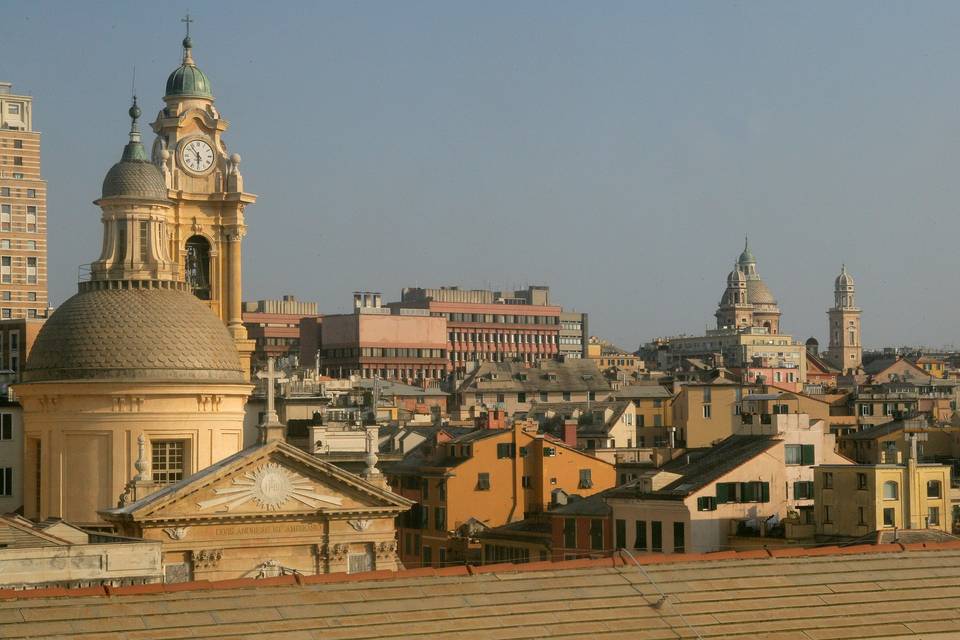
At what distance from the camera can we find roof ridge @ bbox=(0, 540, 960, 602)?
38.4 meters

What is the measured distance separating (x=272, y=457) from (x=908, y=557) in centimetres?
2783

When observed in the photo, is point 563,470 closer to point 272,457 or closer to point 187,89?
point 187,89

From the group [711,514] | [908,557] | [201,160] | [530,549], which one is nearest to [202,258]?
[201,160]

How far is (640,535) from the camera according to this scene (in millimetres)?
83375

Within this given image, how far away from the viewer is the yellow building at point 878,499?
266ft

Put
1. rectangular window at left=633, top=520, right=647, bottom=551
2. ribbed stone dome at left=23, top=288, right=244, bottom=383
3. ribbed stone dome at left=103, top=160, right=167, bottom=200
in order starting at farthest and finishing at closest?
ribbed stone dome at left=103, top=160, right=167, bottom=200
rectangular window at left=633, top=520, right=647, bottom=551
ribbed stone dome at left=23, top=288, right=244, bottom=383

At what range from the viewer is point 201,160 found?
10612cm

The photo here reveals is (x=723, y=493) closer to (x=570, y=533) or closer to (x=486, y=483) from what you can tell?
(x=570, y=533)

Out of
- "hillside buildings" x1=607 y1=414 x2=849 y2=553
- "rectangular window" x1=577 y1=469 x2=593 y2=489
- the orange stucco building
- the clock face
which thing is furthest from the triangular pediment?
the clock face

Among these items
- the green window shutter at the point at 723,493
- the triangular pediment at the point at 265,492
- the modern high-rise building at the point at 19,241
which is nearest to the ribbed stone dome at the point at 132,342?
the triangular pediment at the point at 265,492

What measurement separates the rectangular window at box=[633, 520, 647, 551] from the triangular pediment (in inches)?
547

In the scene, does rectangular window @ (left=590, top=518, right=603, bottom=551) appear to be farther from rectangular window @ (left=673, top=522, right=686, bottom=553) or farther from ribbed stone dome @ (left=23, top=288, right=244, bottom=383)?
ribbed stone dome @ (left=23, top=288, right=244, bottom=383)

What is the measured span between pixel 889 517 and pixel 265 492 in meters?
24.1

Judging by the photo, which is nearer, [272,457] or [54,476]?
[272,457]
